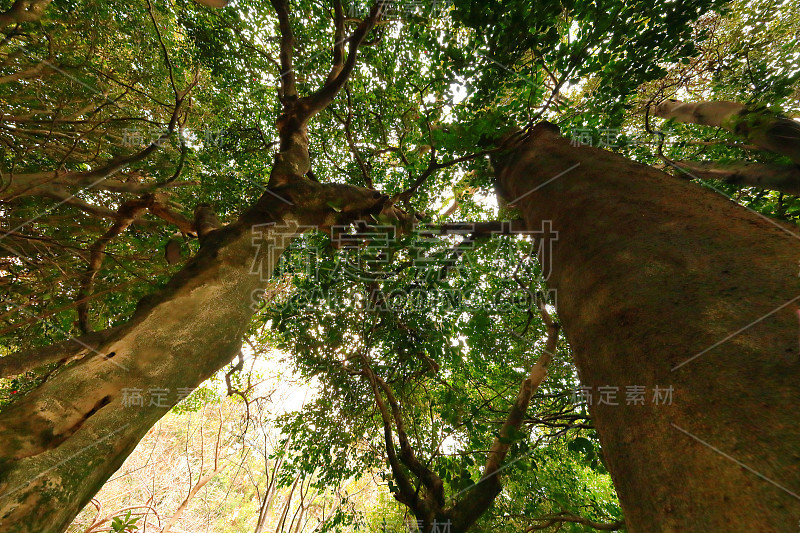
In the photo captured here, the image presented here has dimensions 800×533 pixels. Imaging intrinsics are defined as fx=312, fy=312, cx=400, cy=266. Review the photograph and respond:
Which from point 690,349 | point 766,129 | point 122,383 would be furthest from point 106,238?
point 766,129

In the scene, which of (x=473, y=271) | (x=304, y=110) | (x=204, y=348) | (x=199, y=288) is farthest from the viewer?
(x=473, y=271)

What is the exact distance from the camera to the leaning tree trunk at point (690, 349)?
623 mm

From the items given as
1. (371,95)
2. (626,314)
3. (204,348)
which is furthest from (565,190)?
(371,95)

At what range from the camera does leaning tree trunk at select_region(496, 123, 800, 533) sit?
623 millimetres

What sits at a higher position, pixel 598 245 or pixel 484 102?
pixel 484 102

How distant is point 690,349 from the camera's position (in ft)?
2.77

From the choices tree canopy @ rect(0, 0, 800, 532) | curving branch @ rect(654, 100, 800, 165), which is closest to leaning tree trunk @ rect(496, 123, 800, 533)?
tree canopy @ rect(0, 0, 800, 532)

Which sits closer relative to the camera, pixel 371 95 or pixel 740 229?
pixel 740 229

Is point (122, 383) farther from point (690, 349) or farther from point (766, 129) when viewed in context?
point (766, 129)

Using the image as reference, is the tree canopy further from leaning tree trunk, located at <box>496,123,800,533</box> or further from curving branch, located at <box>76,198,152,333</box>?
leaning tree trunk, located at <box>496,123,800,533</box>

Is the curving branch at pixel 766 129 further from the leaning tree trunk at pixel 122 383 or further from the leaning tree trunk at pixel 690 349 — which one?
the leaning tree trunk at pixel 122 383

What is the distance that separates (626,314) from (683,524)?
23.5 inches

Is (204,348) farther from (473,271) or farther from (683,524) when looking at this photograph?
(473,271)

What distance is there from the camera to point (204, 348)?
1.67 meters
